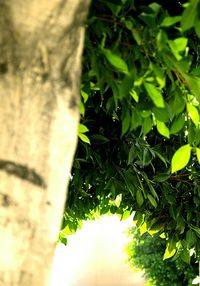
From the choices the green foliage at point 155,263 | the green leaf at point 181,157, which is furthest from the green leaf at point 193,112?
the green foliage at point 155,263

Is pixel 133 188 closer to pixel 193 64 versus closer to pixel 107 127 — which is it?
pixel 107 127

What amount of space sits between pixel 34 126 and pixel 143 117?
0.88 meters

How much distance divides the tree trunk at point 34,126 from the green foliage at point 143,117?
1.15 ft

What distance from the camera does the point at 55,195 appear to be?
1.04m

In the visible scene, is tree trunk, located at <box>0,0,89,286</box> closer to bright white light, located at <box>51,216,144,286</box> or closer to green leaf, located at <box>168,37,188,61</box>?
green leaf, located at <box>168,37,188,61</box>

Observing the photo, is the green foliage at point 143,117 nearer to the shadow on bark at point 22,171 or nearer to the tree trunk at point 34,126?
the tree trunk at point 34,126

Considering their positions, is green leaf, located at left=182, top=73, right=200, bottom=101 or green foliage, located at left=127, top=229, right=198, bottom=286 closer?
green leaf, located at left=182, top=73, right=200, bottom=101

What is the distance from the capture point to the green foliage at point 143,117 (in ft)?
4.98

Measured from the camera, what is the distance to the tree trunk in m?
0.99

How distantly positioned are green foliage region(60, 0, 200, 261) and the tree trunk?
0.35 meters

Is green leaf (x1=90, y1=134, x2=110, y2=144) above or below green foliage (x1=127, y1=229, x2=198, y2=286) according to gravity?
above

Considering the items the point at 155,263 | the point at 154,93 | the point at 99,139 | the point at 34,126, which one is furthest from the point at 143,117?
the point at 155,263

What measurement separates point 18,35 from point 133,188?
96.2 inches

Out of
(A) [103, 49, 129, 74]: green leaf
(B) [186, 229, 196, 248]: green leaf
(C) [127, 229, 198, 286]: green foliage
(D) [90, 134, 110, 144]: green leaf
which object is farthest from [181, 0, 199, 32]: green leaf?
(C) [127, 229, 198, 286]: green foliage
